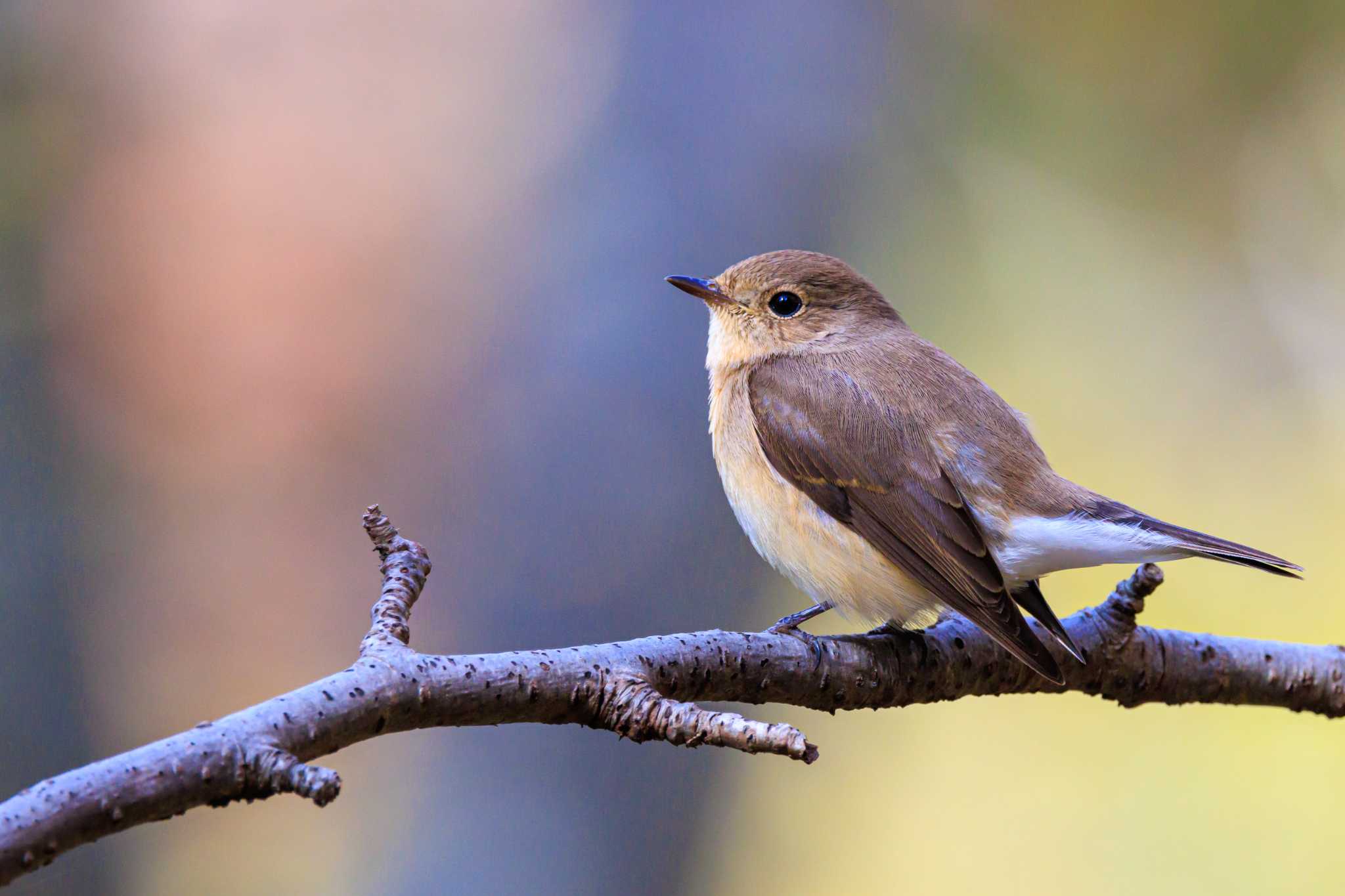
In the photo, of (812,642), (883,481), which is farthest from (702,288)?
(812,642)

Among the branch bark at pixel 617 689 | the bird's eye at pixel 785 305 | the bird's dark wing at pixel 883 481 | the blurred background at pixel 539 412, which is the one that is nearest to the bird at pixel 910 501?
the bird's dark wing at pixel 883 481

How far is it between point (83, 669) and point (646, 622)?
2.79 m

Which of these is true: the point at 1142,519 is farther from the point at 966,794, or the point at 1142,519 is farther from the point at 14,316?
the point at 14,316

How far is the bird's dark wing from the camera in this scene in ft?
10.7

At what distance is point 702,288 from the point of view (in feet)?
14.0

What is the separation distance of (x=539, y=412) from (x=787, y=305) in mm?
1090

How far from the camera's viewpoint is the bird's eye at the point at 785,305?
438 centimetres

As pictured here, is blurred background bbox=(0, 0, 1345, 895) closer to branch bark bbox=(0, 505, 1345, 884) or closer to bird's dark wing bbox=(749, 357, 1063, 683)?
bird's dark wing bbox=(749, 357, 1063, 683)

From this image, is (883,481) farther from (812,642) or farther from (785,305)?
(785,305)

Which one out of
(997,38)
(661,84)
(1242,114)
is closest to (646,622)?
(661,84)

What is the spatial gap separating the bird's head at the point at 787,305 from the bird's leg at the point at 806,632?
3.45 ft

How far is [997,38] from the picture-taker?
287 inches

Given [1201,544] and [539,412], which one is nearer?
[1201,544]

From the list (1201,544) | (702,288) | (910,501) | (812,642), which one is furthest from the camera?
(702,288)
